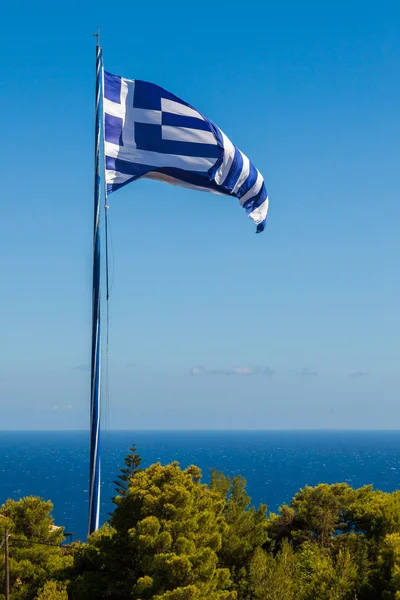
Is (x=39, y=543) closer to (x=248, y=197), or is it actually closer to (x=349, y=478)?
(x=248, y=197)

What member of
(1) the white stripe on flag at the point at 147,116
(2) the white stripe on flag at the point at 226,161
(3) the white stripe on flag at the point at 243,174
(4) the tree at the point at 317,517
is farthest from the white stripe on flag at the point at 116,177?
(4) the tree at the point at 317,517

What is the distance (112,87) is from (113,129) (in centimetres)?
141

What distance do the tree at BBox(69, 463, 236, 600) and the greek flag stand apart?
10646mm

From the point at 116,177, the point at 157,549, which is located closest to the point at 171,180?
the point at 116,177

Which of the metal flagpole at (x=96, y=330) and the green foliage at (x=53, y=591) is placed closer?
the metal flagpole at (x=96, y=330)

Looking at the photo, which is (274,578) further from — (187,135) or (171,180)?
(187,135)

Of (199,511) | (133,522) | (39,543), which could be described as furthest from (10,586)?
(199,511)

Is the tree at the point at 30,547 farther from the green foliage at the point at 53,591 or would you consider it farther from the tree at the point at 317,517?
the tree at the point at 317,517

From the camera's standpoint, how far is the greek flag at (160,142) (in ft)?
72.4

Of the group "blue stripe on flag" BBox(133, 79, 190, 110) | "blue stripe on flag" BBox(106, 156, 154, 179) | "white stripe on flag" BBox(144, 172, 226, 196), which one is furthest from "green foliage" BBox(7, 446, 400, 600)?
"blue stripe on flag" BBox(133, 79, 190, 110)

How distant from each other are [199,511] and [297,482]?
151 metres

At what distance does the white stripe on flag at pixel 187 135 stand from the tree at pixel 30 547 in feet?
54.8

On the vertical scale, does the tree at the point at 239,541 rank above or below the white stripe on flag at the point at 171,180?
below

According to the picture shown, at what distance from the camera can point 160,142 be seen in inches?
903
